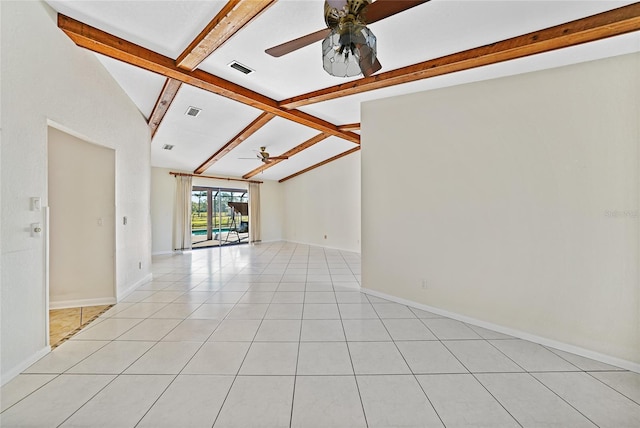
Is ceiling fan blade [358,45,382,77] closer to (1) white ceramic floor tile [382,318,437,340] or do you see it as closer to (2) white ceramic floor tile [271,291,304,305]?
(1) white ceramic floor tile [382,318,437,340]

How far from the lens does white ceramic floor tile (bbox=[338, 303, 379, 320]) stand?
2.91 metres

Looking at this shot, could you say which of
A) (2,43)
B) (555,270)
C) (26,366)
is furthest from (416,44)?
(26,366)

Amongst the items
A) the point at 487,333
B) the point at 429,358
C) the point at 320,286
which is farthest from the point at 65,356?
the point at 487,333

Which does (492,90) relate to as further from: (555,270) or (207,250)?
(207,250)

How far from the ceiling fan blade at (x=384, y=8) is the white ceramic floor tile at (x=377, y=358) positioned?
8.21 ft

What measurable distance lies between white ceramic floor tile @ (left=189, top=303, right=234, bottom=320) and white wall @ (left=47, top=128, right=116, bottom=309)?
1.28 meters

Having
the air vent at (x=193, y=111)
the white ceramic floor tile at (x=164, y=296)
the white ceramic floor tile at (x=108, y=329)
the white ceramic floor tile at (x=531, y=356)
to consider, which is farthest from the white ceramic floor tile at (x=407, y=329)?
the air vent at (x=193, y=111)

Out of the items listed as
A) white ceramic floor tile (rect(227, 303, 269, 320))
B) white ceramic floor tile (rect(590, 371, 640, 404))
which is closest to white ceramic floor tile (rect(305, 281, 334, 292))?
white ceramic floor tile (rect(227, 303, 269, 320))

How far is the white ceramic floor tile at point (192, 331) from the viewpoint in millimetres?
2400

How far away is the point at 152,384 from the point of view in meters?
1.77

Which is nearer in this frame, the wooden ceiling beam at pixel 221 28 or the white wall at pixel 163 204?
the wooden ceiling beam at pixel 221 28

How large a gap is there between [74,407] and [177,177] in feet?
22.4

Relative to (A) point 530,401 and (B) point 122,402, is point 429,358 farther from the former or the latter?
(B) point 122,402

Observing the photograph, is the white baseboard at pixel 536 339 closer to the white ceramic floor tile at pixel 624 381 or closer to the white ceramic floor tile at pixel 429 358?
the white ceramic floor tile at pixel 624 381
